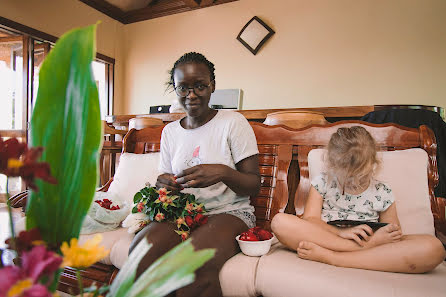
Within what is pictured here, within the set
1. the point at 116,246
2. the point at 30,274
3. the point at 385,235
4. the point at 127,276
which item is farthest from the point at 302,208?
the point at 30,274

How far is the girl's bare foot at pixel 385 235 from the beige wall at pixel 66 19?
14.4 feet

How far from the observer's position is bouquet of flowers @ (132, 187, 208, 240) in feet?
4.00

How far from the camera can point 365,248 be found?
A: 3.68 ft

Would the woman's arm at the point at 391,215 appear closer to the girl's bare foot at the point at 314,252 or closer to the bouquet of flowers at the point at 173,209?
the girl's bare foot at the point at 314,252

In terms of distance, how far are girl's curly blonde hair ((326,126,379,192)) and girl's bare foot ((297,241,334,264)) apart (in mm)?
364

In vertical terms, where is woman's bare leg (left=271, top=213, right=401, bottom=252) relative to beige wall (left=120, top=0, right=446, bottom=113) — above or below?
below

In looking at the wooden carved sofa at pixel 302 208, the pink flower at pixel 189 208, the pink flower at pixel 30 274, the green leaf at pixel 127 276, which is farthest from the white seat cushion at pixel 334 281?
the pink flower at pixel 30 274

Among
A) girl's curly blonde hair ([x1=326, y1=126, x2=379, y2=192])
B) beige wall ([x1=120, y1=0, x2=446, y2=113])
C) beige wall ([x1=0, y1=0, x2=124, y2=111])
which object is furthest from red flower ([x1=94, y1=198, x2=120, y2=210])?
beige wall ([x1=0, y1=0, x2=124, y2=111])

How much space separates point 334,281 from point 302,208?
60 cm

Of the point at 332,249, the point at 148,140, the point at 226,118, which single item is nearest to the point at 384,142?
the point at 332,249

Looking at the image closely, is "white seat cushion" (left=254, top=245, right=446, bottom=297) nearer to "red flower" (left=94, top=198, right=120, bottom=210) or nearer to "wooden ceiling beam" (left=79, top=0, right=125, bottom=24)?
"red flower" (left=94, top=198, right=120, bottom=210)

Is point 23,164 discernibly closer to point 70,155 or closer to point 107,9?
point 70,155

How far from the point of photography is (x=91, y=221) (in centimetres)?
143

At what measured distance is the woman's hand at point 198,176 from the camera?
1178 millimetres
